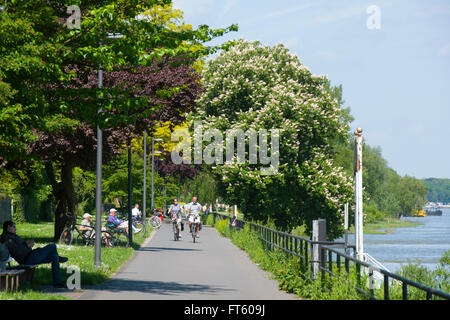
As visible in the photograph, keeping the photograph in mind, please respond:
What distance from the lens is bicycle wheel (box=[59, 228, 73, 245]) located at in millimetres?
27500

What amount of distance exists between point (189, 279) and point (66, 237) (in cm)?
1199

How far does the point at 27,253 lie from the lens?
1426cm

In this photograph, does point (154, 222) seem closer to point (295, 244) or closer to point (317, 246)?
point (295, 244)

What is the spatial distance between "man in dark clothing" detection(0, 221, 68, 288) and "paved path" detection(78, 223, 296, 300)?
0.76 m

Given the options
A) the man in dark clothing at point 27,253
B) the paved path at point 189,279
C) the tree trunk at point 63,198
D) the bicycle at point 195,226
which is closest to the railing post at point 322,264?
the paved path at point 189,279

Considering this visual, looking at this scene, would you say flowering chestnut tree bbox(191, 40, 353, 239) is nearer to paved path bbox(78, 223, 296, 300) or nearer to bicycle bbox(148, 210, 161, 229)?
bicycle bbox(148, 210, 161, 229)

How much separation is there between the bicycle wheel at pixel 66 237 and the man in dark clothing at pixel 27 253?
524 inches

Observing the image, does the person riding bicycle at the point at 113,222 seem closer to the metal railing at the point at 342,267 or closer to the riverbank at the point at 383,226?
the metal railing at the point at 342,267

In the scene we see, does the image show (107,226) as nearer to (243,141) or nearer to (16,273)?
(243,141)

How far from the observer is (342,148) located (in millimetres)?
69062

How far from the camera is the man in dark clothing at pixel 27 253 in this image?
14070mm

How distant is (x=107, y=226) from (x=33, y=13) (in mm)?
16663

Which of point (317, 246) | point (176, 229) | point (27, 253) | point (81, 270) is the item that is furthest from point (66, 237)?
point (317, 246)
